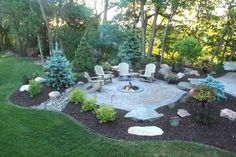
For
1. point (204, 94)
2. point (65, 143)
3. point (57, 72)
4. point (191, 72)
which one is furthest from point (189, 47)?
point (65, 143)

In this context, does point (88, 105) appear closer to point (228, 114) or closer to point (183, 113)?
point (183, 113)

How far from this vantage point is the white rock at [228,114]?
8.26 meters

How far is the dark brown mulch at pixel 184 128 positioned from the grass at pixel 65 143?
273 millimetres

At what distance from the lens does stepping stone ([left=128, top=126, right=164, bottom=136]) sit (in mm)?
7633

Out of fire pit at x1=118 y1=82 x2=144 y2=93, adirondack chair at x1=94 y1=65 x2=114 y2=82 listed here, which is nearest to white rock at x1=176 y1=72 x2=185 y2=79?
fire pit at x1=118 y1=82 x2=144 y2=93

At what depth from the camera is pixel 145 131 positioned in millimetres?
7738

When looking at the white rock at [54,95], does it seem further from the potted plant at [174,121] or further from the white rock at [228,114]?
the white rock at [228,114]

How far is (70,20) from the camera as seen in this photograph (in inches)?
872

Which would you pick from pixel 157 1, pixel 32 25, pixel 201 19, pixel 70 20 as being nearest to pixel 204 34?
pixel 201 19

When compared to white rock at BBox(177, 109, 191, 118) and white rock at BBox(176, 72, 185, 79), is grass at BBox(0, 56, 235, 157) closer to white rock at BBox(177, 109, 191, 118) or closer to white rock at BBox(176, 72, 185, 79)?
white rock at BBox(177, 109, 191, 118)

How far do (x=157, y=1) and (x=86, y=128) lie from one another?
12676 mm

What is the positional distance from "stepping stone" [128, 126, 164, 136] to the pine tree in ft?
15.8

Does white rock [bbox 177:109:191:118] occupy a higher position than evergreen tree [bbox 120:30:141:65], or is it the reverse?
evergreen tree [bbox 120:30:141:65]

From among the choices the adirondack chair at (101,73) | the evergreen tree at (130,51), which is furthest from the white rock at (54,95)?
the evergreen tree at (130,51)
